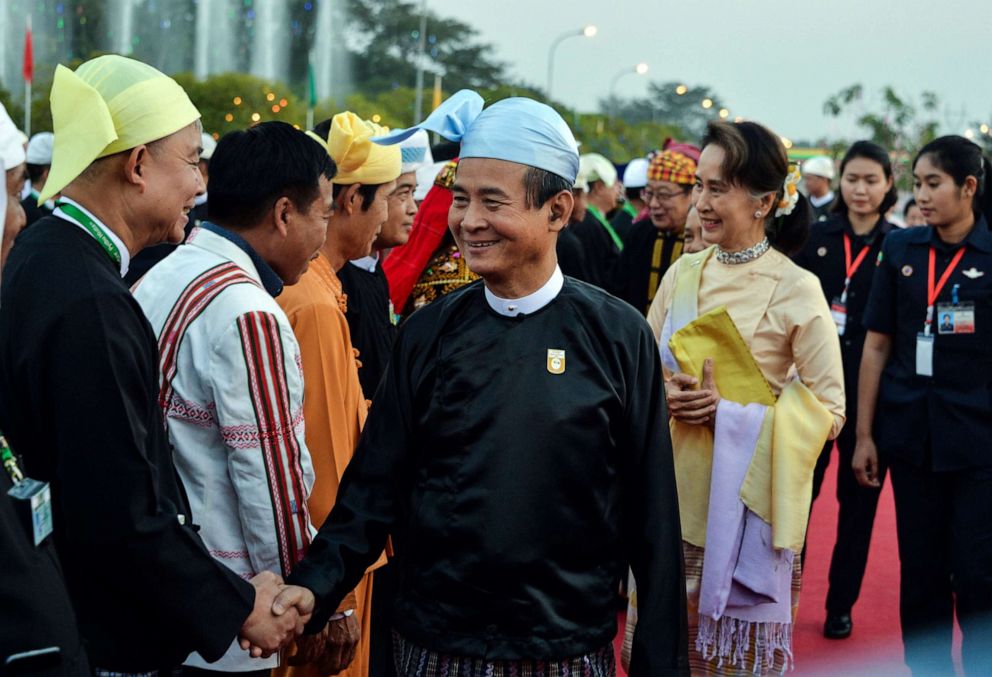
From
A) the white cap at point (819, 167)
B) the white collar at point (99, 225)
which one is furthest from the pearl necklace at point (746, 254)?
the white cap at point (819, 167)

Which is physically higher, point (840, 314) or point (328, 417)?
point (328, 417)

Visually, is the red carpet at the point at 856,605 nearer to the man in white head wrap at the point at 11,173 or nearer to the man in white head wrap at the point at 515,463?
the man in white head wrap at the point at 515,463

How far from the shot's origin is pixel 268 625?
111 inches

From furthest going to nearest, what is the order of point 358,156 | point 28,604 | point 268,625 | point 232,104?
point 232,104 < point 358,156 < point 268,625 < point 28,604

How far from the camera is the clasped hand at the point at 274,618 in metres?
2.80

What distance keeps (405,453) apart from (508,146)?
2.50 ft

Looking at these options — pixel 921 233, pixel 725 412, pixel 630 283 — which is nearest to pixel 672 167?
pixel 630 283

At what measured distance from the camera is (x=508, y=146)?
283 cm

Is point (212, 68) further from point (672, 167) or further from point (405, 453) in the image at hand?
point (405, 453)

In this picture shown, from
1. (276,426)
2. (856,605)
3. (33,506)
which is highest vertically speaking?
(33,506)

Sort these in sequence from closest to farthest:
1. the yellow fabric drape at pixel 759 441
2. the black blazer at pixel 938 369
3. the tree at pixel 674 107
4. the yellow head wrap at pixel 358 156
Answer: the yellow fabric drape at pixel 759 441
the yellow head wrap at pixel 358 156
the black blazer at pixel 938 369
the tree at pixel 674 107

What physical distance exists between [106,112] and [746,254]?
2.33 m

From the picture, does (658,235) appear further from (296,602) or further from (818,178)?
(818,178)

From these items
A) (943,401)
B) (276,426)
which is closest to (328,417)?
(276,426)
